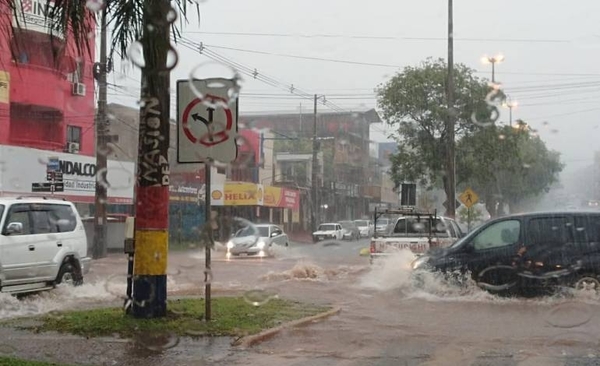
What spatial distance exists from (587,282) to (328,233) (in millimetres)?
35136

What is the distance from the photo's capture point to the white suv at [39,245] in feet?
42.6

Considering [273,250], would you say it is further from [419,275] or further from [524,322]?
[524,322]

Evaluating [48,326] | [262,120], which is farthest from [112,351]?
[262,120]

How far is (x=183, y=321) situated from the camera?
9.78m

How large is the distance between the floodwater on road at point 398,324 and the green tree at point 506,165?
18223 mm

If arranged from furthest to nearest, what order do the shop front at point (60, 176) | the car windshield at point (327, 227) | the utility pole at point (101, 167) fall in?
the car windshield at point (327, 227), the shop front at point (60, 176), the utility pole at point (101, 167)

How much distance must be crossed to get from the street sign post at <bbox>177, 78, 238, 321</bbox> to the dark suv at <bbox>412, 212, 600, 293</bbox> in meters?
5.53

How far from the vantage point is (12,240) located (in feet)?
43.0

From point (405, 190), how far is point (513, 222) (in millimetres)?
13039

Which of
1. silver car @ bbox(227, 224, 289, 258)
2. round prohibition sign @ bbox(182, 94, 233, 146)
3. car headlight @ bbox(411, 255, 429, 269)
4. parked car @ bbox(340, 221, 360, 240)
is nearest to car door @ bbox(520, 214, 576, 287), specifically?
car headlight @ bbox(411, 255, 429, 269)

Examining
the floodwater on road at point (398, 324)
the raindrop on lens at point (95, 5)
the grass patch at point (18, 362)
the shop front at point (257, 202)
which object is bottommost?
the floodwater on road at point (398, 324)

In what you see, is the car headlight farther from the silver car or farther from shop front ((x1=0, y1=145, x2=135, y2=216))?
the silver car

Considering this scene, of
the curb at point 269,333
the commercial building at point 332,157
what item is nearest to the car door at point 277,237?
the commercial building at point 332,157

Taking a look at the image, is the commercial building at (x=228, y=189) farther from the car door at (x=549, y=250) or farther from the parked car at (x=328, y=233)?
the car door at (x=549, y=250)
